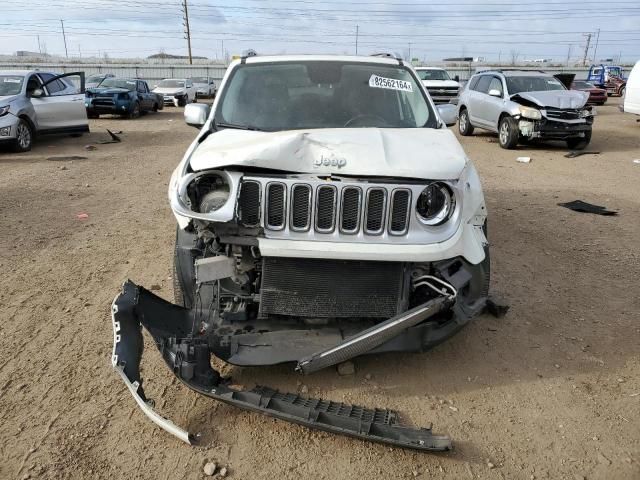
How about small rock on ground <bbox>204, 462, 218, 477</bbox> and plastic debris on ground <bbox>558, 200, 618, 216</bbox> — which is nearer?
small rock on ground <bbox>204, 462, 218, 477</bbox>

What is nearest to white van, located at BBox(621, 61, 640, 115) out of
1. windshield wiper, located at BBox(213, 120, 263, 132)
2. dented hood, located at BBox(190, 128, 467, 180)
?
dented hood, located at BBox(190, 128, 467, 180)

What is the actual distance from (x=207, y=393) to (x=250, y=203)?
41.7 inches

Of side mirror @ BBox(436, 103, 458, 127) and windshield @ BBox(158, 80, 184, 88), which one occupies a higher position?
side mirror @ BBox(436, 103, 458, 127)

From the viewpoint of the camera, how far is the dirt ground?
8.86ft

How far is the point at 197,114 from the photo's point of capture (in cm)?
466

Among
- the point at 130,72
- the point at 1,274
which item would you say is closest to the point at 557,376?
the point at 1,274

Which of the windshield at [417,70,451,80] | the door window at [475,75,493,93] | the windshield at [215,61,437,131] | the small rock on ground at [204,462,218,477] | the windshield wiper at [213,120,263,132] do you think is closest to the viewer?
the small rock on ground at [204,462,218,477]

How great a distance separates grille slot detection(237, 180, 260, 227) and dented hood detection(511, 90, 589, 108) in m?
11.3

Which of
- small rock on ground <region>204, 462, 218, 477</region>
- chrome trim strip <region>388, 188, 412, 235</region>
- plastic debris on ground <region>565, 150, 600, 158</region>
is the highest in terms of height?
chrome trim strip <region>388, 188, 412, 235</region>

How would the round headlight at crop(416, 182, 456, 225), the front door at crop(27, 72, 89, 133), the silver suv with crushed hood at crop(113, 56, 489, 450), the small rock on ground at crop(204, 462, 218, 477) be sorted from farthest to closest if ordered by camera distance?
the front door at crop(27, 72, 89, 133) < the round headlight at crop(416, 182, 456, 225) < the silver suv with crushed hood at crop(113, 56, 489, 450) < the small rock on ground at crop(204, 462, 218, 477)

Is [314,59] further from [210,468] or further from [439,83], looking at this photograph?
[439,83]

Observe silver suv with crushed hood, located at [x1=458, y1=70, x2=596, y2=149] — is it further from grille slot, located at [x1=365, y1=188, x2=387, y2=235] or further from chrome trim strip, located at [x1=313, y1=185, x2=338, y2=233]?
chrome trim strip, located at [x1=313, y1=185, x2=338, y2=233]

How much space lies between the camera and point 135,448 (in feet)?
9.04

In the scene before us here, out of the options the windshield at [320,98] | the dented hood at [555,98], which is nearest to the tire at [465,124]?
the dented hood at [555,98]
